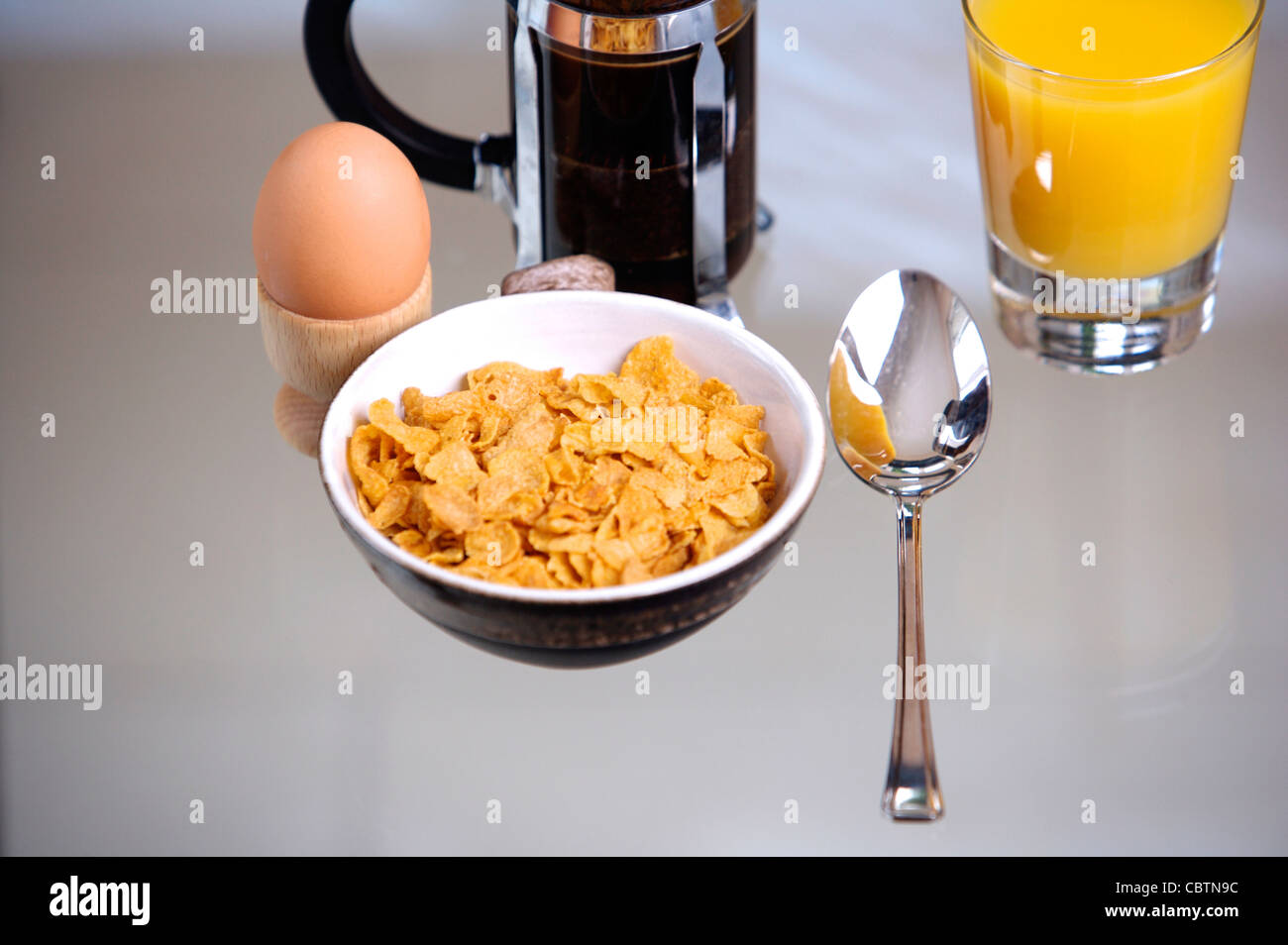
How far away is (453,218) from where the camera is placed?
109 centimetres

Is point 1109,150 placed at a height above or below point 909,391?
above

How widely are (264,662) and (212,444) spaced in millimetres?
165

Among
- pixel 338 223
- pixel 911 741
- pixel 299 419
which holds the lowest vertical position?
pixel 911 741

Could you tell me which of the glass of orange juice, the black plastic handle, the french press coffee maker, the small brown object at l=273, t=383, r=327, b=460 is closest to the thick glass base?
the glass of orange juice

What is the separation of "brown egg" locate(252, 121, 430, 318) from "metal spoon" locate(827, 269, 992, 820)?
0.86 feet

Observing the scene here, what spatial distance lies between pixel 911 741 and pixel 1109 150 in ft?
1.15

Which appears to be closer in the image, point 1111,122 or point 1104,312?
point 1111,122

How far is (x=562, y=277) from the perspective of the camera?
91 centimetres

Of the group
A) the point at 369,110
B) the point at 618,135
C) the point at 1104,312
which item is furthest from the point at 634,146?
the point at 1104,312

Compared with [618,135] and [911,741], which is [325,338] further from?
[911,741]

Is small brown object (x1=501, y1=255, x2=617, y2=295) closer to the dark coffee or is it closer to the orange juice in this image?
the dark coffee

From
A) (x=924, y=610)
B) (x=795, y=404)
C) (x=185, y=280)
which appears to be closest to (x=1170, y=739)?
(x=924, y=610)

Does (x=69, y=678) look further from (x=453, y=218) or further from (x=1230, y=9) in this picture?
(x=1230, y=9)

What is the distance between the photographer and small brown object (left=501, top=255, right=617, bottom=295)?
91cm
